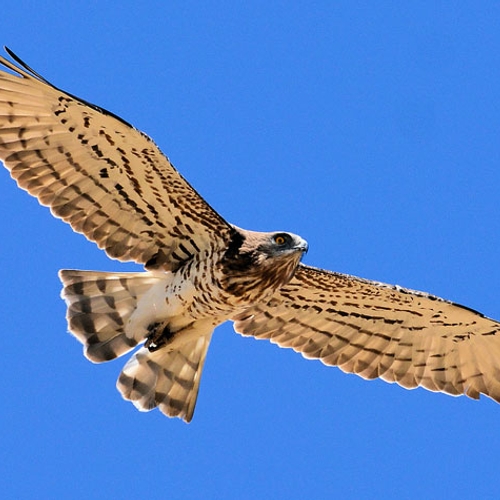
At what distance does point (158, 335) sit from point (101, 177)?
1589mm

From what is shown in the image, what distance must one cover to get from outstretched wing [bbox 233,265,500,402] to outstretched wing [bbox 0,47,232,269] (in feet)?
4.28

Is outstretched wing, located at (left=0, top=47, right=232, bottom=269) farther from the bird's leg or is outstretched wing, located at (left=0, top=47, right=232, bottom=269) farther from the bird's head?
the bird's leg

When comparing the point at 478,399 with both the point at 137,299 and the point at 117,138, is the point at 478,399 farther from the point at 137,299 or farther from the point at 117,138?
the point at 117,138

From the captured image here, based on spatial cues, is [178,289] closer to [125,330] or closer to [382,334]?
[125,330]

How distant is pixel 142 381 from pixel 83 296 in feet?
3.33

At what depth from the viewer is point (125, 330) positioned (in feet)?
41.3

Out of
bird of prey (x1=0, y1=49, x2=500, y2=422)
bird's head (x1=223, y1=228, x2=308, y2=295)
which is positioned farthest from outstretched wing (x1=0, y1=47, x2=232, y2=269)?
bird's head (x1=223, y1=228, x2=308, y2=295)

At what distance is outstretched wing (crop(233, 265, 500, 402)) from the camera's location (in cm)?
1306

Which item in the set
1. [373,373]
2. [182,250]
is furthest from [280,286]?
[373,373]

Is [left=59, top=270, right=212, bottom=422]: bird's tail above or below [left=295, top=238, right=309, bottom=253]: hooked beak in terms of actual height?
below

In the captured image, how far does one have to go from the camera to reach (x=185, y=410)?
13016 millimetres

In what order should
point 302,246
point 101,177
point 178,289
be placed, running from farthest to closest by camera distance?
point 178,289 → point 101,177 → point 302,246

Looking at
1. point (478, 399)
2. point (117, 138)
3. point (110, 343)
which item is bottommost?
point (110, 343)

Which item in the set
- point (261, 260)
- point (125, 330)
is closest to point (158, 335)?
point (125, 330)
